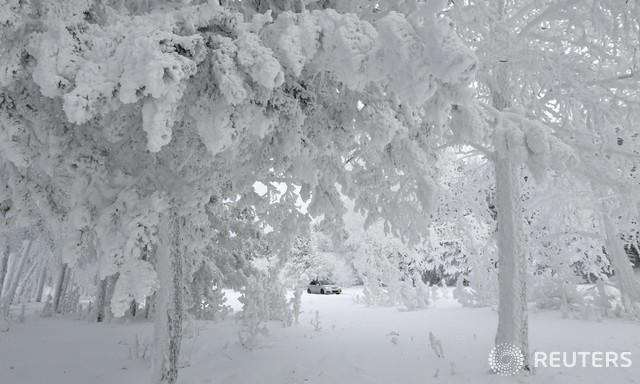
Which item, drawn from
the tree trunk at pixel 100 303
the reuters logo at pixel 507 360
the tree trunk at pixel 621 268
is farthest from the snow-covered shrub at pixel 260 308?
the tree trunk at pixel 621 268

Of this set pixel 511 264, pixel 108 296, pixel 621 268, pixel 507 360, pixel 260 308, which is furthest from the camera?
pixel 108 296

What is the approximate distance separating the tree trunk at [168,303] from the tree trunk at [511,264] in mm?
4092

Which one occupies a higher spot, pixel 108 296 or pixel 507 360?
pixel 108 296

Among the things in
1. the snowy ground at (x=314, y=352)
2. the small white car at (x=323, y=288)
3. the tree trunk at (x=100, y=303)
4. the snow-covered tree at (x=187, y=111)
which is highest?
the snow-covered tree at (x=187, y=111)

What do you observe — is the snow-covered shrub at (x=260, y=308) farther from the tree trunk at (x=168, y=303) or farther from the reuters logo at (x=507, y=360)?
the reuters logo at (x=507, y=360)

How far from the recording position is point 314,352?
6.81 m

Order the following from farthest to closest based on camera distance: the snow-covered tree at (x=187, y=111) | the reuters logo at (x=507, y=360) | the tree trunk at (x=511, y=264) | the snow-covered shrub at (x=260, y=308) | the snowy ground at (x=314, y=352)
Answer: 1. the snow-covered shrub at (x=260, y=308)
2. the tree trunk at (x=511, y=264)
3. the snowy ground at (x=314, y=352)
4. the reuters logo at (x=507, y=360)
5. the snow-covered tree at (x=187, y=111)

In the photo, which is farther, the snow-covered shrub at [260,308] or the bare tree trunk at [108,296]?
the bare tree trunk at [108,296]

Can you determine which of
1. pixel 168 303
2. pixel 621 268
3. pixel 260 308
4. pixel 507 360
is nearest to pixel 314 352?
pixel 260 308

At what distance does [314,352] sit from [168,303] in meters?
2.97

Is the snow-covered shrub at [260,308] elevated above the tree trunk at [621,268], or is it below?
below

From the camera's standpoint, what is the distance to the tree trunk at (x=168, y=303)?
4484mm

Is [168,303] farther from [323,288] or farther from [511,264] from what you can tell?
[323,288]

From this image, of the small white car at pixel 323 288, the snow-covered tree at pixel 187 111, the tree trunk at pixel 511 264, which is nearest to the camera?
the snow-covered tree at pixel 187 111
